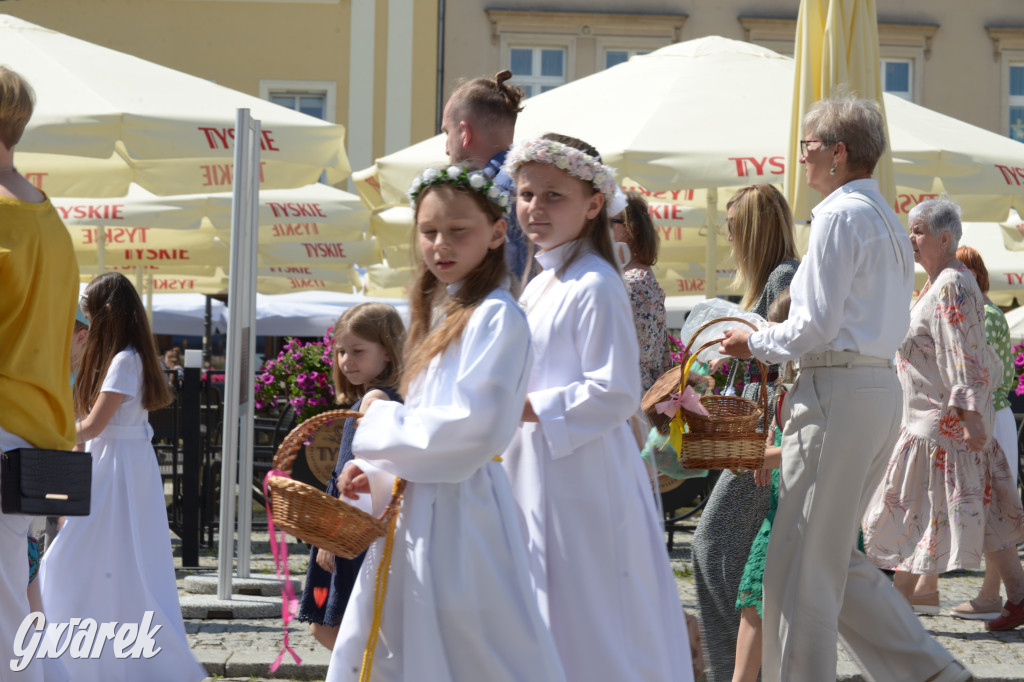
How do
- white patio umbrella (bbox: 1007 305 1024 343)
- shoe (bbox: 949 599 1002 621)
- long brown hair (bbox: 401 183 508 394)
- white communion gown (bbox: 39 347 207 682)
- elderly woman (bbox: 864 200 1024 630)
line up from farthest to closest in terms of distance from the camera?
white patio umbrella (bbox: 1007 305 1024 343) → shoe (bbox: 949 599 1002 621) → elderly woman (bbox: 864 200 1024 630) → white communion gown (bbox: 39 347 207 682) → long brown hair (bbox: 401 183 508 394)

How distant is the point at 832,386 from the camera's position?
15.3 feet

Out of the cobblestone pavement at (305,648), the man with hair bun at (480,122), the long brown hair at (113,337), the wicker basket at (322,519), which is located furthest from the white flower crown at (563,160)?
the cobblestone pavement at (305,648)

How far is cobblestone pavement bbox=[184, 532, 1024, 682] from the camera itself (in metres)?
6.00

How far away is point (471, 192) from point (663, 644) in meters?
1.31

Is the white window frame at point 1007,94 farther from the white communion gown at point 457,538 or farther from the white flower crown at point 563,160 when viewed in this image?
the white communion gown at point 457,538

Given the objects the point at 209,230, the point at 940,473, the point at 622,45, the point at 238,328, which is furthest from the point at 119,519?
the point at 622,45

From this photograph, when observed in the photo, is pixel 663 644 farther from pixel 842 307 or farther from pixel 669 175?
pixel 669 175

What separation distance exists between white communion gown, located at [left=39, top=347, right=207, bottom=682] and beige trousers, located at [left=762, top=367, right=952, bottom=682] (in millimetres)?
2421

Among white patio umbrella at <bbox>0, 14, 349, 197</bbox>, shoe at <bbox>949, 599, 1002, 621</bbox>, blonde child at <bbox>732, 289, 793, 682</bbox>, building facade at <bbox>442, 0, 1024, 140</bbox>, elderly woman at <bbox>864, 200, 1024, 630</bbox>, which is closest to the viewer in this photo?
blonde child at <bbox>732, 289, 793, 682</bbox>

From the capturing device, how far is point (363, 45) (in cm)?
2477

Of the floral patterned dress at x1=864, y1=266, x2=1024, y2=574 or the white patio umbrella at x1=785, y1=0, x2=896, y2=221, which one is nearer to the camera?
the floral patterned dress at x1=864, y1=266, x2=1024, y2=574

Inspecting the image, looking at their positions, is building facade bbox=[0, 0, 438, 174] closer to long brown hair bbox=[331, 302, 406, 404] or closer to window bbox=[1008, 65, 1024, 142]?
window bbox=[1008, 65, 1024, 142]

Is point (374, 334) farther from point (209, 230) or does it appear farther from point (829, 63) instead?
point (209, 230)

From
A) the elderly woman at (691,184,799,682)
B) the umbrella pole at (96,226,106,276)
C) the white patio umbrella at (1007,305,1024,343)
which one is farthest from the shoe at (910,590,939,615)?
the white patio umbrella at (1007,305,1024,343)
